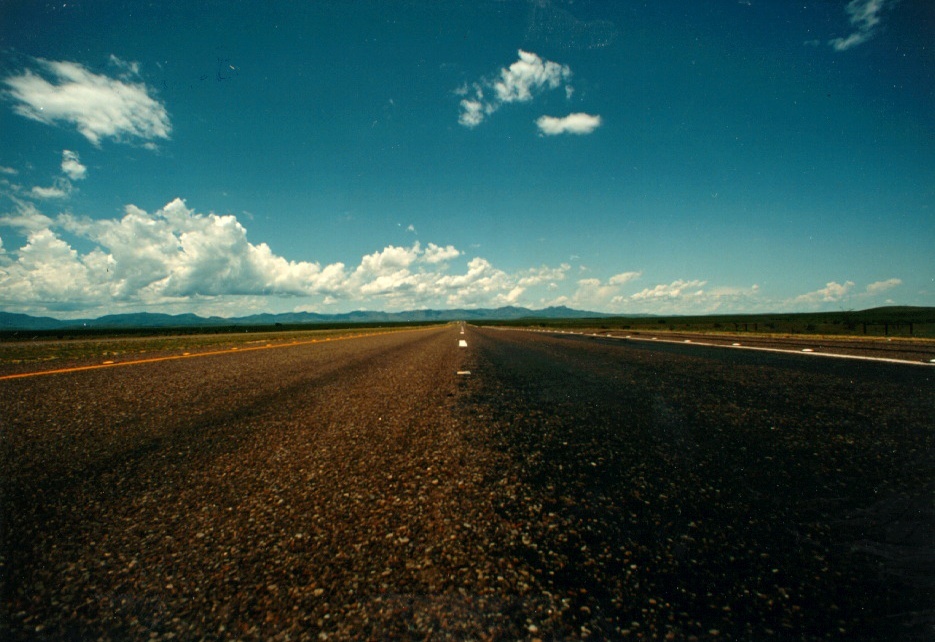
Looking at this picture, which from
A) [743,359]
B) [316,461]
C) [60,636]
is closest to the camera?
[60,636]

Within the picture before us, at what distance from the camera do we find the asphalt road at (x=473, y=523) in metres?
1.22

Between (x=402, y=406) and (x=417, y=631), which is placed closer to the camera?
(x=417, y=631)

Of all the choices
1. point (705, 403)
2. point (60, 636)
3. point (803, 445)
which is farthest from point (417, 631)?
point (705, 403)

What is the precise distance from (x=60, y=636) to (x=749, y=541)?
7.82ft

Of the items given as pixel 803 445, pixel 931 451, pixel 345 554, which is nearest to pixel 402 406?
pixel 345 554

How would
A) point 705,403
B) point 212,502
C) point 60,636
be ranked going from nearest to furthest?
point 60,636
point 212,502
point 705,403

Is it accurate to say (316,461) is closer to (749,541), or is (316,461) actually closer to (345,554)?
(345,554)

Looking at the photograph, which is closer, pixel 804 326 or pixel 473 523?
pixel 473 523

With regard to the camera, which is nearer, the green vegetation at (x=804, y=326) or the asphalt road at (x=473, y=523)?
the asphalt road at (x=473, y=523)

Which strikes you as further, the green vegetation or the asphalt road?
the green vegetation

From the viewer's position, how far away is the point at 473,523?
1.79 meters

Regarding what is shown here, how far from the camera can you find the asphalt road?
122cm

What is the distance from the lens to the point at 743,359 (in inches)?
314

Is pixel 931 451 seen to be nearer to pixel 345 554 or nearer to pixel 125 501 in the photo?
pixel 345 554
